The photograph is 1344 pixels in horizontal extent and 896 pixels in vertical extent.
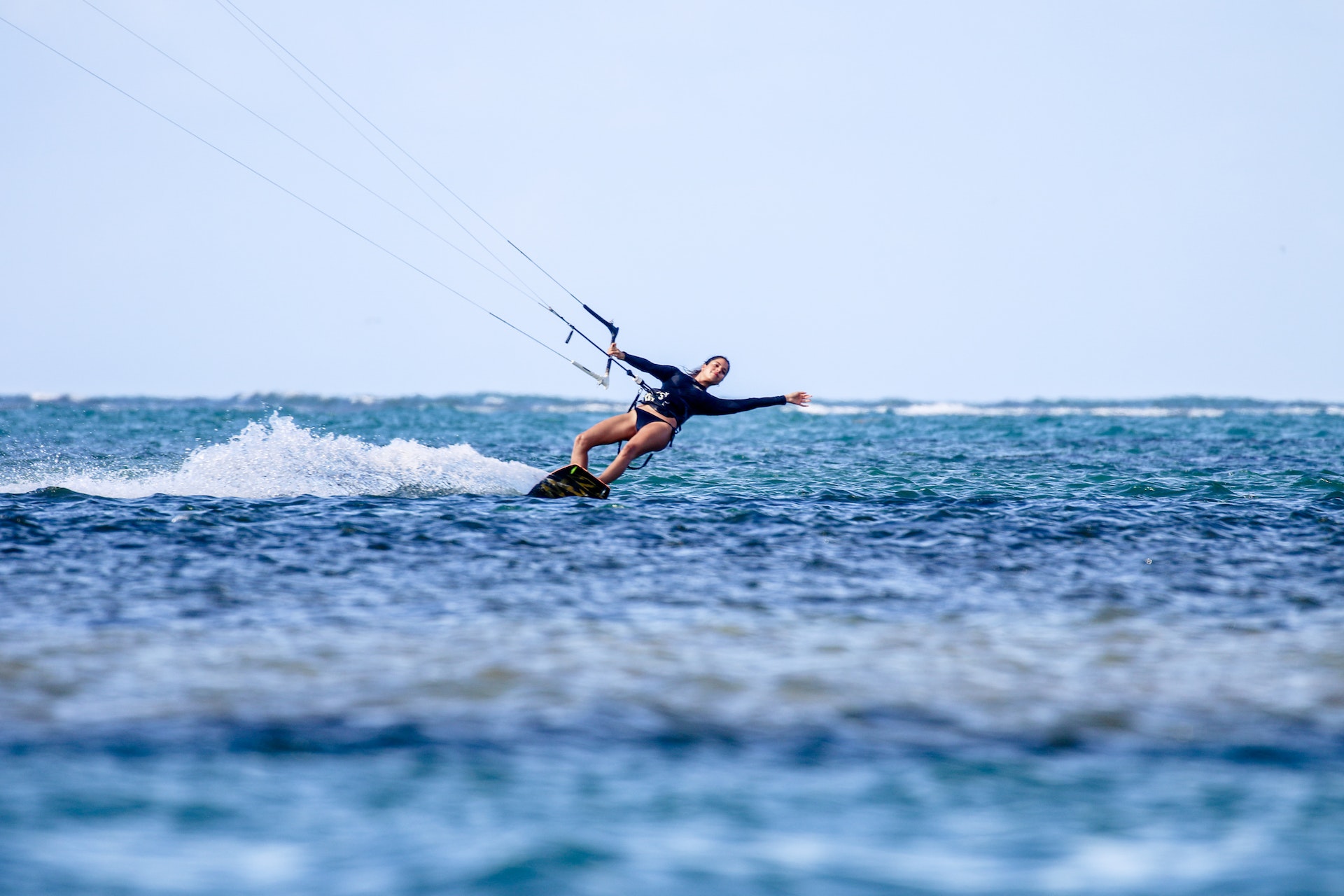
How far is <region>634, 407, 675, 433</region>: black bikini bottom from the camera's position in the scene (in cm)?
1672

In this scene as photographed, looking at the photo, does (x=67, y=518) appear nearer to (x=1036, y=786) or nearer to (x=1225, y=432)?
(x=1036, y=786)

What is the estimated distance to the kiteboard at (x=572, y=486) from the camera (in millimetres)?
17672

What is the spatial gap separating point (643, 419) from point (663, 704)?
10.4m

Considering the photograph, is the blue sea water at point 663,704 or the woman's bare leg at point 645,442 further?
the woman's bare leg at point 645,442

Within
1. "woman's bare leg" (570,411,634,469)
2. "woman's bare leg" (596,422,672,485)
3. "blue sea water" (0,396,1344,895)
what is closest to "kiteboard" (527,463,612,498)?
"woman's bare leg" (570,411,634,469)

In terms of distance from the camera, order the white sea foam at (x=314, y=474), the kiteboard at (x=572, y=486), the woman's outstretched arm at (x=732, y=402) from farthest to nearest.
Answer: the white sea foam at (x=314, y=474) < the kiteboard at (x=572, y=486) < the woman's outstretched arm at (x=732, y=402)

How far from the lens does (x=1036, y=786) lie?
5.28 metres

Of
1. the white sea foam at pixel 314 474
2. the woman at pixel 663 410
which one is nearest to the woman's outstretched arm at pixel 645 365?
the woman at pixel 663 410

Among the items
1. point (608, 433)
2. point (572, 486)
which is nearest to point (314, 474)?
point (572, 486)

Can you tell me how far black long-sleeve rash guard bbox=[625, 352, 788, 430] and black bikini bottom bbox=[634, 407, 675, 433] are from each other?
121 millimetres

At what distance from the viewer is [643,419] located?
659 inches

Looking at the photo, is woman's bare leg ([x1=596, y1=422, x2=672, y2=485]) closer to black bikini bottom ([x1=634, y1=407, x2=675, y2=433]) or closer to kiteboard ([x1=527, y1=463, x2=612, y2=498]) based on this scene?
black bikini bottom ([x1=634, y1=407, x2=675, y2=433])

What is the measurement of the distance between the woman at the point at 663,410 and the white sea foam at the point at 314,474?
3071 mm

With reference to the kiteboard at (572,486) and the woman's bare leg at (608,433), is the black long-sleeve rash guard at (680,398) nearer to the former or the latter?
the woman's bare leg at (608,433)
